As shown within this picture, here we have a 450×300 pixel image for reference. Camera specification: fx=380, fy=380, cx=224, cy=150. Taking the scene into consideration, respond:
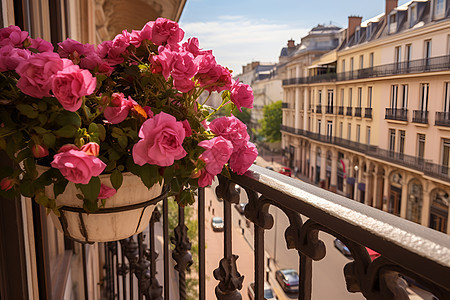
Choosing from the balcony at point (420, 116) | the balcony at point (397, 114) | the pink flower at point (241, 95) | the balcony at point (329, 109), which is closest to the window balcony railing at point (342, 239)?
the pink flower at point (241, 95)

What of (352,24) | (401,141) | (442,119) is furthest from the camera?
(352,24)

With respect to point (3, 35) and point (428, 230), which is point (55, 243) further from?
point (428, 230)

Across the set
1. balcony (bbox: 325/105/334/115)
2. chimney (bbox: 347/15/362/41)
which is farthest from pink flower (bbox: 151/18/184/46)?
chimney (bbox: 347/15/362/41)

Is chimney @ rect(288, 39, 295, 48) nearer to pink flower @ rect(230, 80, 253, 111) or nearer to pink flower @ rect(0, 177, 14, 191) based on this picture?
pink flower @ rect(230, 80, 253, 111)

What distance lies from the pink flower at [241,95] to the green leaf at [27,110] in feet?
1.31

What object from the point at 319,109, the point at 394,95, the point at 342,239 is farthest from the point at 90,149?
the point at 319,109

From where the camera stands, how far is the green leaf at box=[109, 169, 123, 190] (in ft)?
2.18

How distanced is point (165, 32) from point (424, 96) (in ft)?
48.1

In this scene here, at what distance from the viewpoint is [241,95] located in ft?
2.73

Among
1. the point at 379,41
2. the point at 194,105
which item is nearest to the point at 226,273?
the point at 194,105

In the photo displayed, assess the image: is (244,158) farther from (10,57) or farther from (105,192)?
(10,57)

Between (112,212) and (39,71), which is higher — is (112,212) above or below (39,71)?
below

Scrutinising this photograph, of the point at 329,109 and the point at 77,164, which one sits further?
the point at 329,109

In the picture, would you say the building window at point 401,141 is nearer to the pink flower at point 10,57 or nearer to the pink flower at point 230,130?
the pink flower at point 230,130
